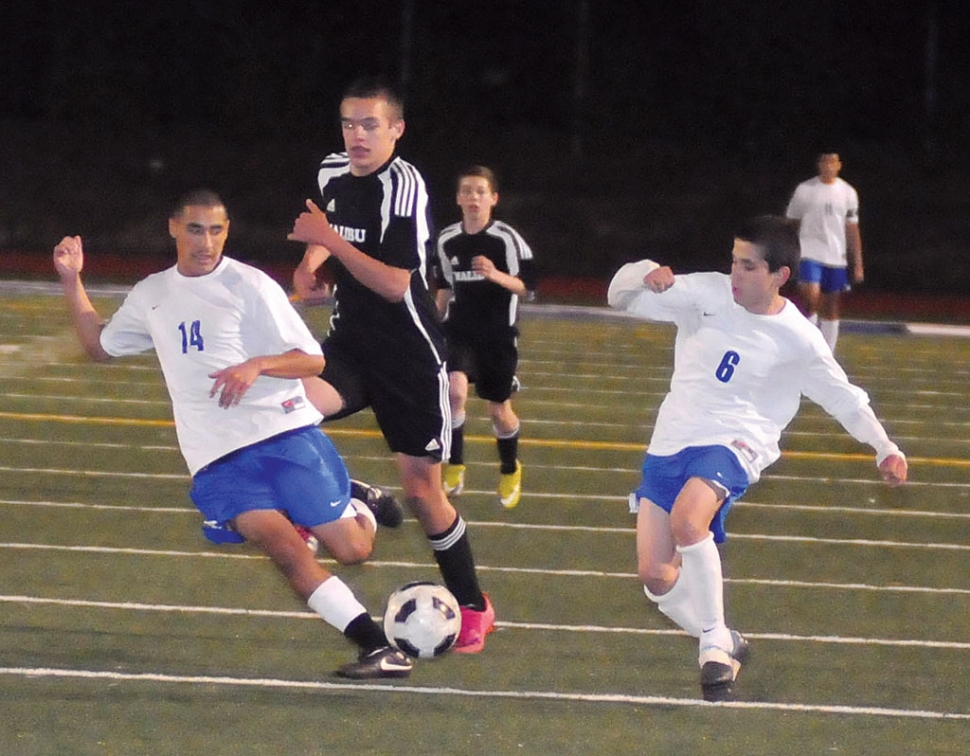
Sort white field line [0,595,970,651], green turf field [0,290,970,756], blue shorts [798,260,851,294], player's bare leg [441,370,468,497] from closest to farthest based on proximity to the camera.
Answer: green turf field [0,290,970,756] → white field line [0,595,970,651] → player's bare leg [441,370,468,497] → blue shorts [798,260,851,294]

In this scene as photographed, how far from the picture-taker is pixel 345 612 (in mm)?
4898

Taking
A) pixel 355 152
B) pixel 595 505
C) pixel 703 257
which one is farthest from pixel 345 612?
pixel 703 257

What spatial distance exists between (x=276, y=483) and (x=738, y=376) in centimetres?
143

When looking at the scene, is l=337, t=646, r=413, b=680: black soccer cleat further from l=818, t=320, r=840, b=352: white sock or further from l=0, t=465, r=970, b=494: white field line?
l=818, t=320, r=840, b=352: white sock

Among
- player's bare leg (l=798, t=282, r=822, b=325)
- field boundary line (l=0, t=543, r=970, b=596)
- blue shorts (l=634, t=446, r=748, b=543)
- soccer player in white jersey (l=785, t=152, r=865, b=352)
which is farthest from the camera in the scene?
player's bare leg (l=798, t=282, r=822, b=325)

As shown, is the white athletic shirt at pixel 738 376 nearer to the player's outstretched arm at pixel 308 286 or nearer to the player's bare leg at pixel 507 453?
the player's outstretched arm at pixel 308 286

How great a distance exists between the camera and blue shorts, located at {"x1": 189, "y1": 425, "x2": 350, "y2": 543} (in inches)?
192

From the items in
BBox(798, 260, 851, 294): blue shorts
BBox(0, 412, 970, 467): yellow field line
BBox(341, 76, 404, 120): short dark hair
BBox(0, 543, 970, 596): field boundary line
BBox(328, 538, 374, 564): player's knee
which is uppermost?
BBox(341, 76, 404, 120): short dark hair

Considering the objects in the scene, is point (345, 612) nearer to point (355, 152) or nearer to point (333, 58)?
point (355, 152)

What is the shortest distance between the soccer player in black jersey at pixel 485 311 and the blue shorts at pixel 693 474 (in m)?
3.04

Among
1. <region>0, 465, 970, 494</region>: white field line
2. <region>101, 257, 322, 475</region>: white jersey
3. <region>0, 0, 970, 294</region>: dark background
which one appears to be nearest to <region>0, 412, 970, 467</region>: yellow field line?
<region>0, 465, 970, 494</region>: white field line

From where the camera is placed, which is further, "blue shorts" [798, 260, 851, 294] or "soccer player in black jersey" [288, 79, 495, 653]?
"blue shorts" [798, 260, 851, 294]

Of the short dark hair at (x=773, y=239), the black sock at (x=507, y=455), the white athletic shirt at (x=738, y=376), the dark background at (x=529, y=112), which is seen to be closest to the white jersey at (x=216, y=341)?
the white athletic shirt at (x=738, y=376)

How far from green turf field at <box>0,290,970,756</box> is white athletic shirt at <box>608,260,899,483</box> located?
2.56 ft
